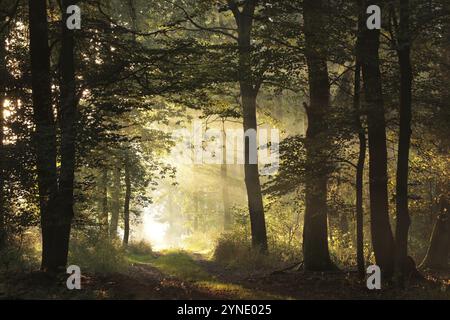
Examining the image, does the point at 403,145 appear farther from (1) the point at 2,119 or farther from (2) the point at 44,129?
(1) the point at 2,119

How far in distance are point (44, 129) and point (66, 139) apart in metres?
0.66

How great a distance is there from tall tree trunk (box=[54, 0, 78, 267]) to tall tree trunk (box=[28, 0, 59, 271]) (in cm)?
16

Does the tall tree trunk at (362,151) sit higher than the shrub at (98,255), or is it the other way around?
the tall tree trunk at (362,151)

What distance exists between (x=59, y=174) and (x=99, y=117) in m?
1.67

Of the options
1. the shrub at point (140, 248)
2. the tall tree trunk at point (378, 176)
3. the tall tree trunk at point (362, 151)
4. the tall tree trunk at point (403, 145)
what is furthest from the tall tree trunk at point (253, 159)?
the shrub at point (140, 248)

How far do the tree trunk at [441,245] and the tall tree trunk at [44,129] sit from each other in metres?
13.5

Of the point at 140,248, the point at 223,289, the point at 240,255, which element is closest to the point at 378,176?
the point at 223,289

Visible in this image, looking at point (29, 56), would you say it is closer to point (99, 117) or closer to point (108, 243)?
point (99, 117)

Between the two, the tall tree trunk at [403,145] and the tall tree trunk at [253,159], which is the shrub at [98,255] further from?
the tall tree trunk at [403,145]

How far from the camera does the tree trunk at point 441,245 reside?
1858 centimetres

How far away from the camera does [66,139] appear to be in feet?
36.6

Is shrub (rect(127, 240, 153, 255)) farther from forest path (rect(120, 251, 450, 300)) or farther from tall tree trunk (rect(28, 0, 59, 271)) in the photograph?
tall tree trunk (rect(28, 0, 59, 271))

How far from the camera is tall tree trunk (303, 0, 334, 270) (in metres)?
12.2

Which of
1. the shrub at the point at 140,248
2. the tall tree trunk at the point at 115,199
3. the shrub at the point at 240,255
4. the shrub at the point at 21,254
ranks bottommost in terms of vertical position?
the shrub at the point at 140,248
